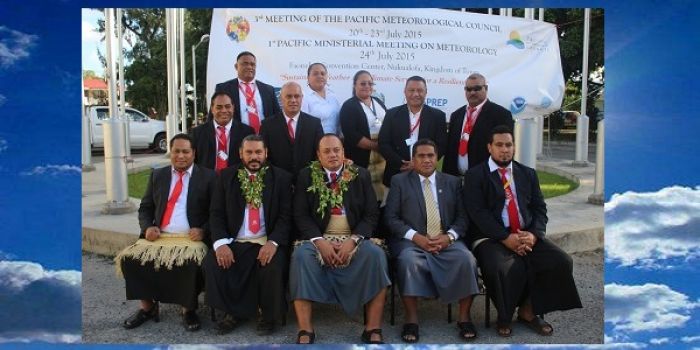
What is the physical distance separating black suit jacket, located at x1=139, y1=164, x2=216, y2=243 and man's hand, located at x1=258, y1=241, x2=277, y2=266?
1.44 ft

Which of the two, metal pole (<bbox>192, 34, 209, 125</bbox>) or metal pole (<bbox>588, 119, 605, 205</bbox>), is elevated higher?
metal pole (<bbox>192, 34, 209, 125</bbox>)

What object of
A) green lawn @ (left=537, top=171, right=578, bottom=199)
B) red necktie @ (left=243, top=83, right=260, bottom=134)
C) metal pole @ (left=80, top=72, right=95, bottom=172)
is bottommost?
green lawn @ (left=537, top=171, right=578, bottom=199)

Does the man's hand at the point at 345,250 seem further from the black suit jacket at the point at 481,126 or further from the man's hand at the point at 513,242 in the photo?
the black suit jacket at the point at 481,126

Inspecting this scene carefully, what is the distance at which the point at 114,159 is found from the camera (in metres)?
4.04

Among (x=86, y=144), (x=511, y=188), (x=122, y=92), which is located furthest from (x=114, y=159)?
(x=511, y=188)

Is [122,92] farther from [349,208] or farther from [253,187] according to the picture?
[349,208]

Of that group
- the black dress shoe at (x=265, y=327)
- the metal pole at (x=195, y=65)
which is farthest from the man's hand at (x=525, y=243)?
the metal pole at (x=195, y=65)

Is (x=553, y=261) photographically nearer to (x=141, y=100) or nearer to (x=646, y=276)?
(x=646, y=276)

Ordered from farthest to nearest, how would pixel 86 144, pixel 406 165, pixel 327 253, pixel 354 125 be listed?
pixel 354 125 < pixel 406 165 < pixel 86 144 < pixel 327 253

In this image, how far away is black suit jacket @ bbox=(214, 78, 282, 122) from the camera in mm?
4133

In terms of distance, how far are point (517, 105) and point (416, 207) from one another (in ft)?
3.56

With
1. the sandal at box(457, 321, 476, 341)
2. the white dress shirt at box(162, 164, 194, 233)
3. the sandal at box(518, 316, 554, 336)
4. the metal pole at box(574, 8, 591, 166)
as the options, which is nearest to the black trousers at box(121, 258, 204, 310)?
the white dress shirt at box(162, 164, 194, 233)

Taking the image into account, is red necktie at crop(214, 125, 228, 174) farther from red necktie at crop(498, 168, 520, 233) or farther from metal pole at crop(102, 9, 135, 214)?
red necktie at crop(498, 168, 520, 233)

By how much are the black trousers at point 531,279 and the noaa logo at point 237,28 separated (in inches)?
80.7
